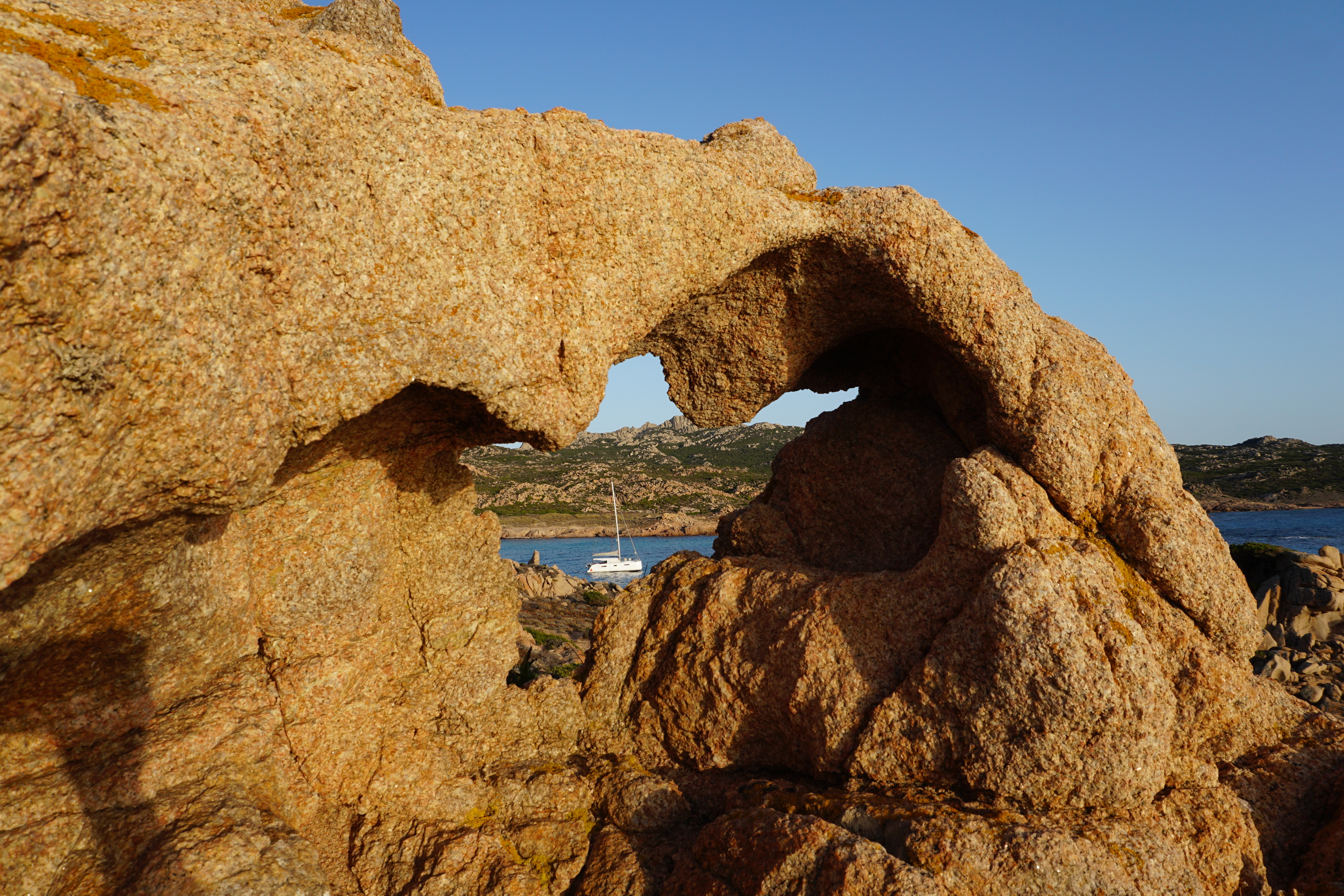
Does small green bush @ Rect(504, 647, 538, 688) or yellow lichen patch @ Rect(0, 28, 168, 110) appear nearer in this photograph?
yellow lichen patch @ Rect(0, 28, 168, 110)

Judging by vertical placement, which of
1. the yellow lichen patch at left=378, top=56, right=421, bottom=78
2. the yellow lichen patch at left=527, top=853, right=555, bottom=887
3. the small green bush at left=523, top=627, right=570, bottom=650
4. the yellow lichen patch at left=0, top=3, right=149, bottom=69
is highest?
the yellow lichen patch at left=378, top=56, right=421, bottom=78

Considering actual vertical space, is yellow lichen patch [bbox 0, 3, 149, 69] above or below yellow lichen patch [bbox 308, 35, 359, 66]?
below

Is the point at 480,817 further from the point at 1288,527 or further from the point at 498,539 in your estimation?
the point at 1288,527

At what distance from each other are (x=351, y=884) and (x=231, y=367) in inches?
246

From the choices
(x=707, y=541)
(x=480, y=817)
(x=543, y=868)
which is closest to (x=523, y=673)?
(x=480, y=817)

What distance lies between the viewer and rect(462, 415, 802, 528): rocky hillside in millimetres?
121562

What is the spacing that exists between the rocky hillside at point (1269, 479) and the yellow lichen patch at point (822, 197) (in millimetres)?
136792

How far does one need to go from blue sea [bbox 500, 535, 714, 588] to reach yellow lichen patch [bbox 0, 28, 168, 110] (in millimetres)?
74945

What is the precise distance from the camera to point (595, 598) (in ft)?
145

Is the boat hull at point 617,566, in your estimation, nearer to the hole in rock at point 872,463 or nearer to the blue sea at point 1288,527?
the blue sea at point 1288,527

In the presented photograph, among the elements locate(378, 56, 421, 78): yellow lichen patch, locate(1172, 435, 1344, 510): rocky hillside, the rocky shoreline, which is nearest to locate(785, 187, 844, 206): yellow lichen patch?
locate(378, 56, 421, 78): yellow lichen patch

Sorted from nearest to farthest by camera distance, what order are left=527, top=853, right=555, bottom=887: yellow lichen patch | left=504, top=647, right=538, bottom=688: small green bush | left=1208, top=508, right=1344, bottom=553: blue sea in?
1. left=527, top=853, right=555, bottom=887: yellow lichen patch
2. left=504, top=647, right=538, bottom=688: small green bush
3. left=1208, top=508, right=1344, bottom=553: blue sea

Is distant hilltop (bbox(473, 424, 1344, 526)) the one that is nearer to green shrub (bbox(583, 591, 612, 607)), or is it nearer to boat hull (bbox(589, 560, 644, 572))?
boat hull (bbox(589, 560, 644, 572))

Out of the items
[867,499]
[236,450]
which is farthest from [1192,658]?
[236,450]
